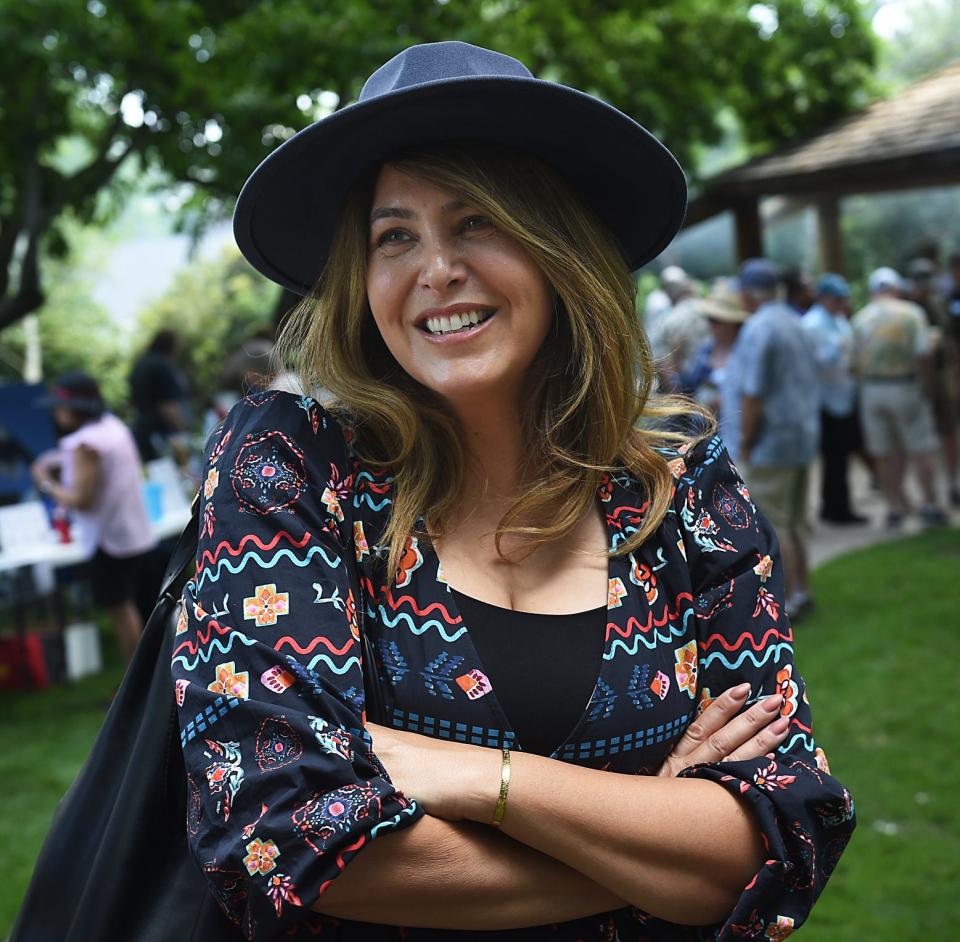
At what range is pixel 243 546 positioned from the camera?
157 cm

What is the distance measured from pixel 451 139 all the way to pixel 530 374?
0.42 metres

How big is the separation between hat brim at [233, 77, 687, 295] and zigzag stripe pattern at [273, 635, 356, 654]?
695mm

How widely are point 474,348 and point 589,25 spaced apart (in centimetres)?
1250

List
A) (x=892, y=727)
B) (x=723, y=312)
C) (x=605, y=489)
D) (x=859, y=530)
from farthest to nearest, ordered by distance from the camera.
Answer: (x=859, y=530) < (x=723, y=312) < (x=892, y=727) < (x=605, y=489)

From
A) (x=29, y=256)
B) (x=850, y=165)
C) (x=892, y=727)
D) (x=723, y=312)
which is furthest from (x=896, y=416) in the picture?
(x=29, y=256)

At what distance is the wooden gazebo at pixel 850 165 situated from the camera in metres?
11.5

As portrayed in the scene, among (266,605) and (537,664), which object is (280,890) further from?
(537,664)

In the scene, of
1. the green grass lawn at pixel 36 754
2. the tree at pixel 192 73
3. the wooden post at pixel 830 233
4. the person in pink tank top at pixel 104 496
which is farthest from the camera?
the wooden post at pixel 830 233

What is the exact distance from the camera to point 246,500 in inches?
63.0

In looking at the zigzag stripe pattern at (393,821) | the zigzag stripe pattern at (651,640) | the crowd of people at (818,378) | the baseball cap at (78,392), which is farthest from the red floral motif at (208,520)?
the baseball cap at (78,392)

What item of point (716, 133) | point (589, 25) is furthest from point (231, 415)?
point (716, 133)

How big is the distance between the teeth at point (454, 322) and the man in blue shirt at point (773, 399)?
5.19 metres

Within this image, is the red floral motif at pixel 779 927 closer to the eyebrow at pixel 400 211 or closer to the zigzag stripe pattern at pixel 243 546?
the zigzag stripe pattern at pixel 243 546

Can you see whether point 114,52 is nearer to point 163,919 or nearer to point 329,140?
point 329,140
